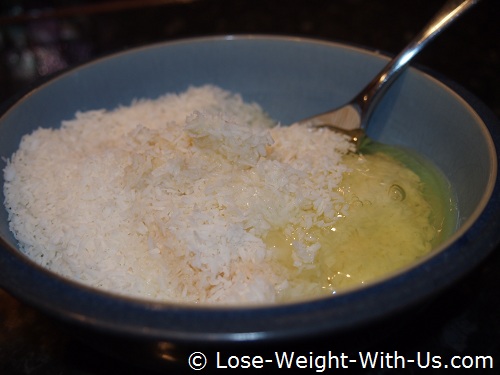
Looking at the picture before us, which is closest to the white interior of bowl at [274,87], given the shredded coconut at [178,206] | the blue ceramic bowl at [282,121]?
the blue ceramic bowl at [282,121]

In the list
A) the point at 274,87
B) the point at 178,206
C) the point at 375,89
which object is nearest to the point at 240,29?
the point at 274,87

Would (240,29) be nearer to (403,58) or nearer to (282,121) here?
(282,121)

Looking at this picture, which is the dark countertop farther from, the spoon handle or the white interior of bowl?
the spoon handle

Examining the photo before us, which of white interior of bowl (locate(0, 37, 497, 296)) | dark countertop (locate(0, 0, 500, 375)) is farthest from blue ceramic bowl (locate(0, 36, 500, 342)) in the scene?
dark countertop (locate(0, 0, 500, 375))

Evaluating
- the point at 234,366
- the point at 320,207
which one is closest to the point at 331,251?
the point at 320,207

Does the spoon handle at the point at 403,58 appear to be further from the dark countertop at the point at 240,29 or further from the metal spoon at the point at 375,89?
the dark countertop at the point at 240,29

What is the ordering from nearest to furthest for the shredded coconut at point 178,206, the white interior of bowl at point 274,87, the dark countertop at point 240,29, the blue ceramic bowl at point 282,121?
the blue ceramic bowl at point 282,121
the shredded coconut at point 178,206
the white interior of bowl at point 274,87
the dark countertop at point 240,29

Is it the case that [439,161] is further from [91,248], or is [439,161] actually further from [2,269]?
[2,269]
